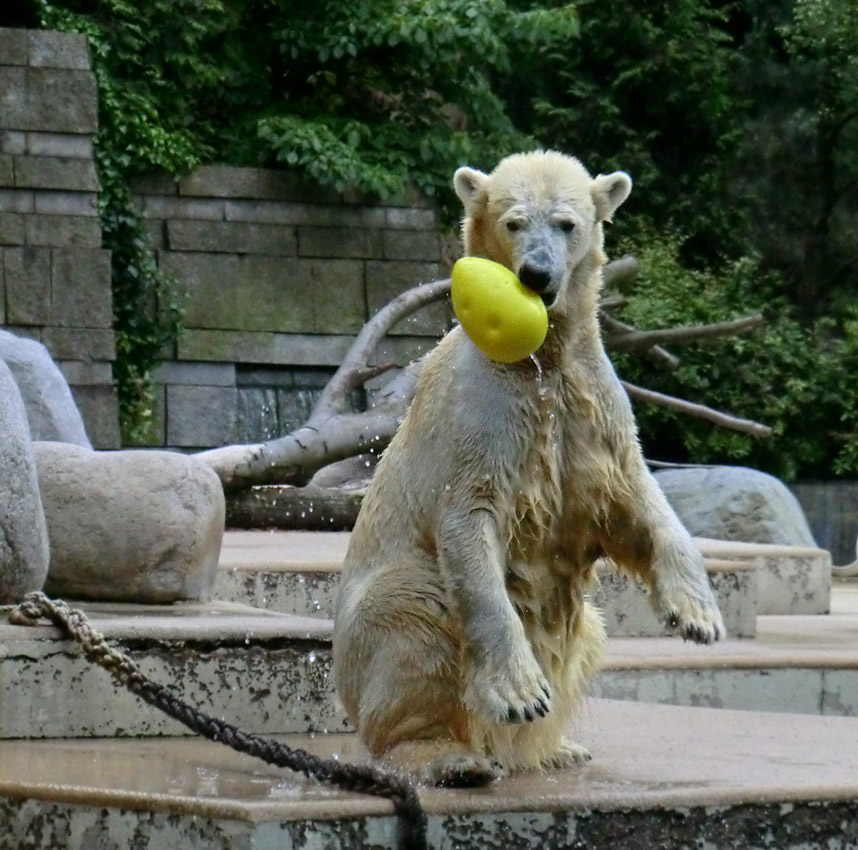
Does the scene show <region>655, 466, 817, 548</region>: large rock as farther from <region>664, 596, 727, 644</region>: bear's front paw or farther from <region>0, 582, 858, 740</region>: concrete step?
<region>664, 596, 727, 644</region>: bear's front paw

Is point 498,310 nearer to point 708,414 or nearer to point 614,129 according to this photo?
point 708,414

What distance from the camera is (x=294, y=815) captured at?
299 centimetres

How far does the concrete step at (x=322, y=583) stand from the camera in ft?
20.2

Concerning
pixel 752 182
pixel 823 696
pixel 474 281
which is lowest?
pixel 823 696

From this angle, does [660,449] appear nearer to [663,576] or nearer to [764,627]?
[764,627]

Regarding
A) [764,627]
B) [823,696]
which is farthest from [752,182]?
[823,696]

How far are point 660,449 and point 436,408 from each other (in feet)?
44.9

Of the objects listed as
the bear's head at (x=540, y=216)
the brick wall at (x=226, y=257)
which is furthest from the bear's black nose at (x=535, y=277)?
the brick wall at (x=226, y=257)

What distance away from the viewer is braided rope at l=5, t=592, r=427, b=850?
3.06 metres

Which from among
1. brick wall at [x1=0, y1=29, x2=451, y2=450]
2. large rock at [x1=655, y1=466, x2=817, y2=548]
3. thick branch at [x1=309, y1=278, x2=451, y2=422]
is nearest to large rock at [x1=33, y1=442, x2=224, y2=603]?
thick branch at [x1=309, y1=278, x2=451, y2=422]

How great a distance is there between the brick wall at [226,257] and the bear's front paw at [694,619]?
9.17 metres

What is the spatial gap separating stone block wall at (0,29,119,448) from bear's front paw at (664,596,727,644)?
904cm

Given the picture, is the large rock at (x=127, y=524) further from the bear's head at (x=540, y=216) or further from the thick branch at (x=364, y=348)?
the thick branch at (x=364, y=348)

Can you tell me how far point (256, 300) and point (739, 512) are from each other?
455 cm
